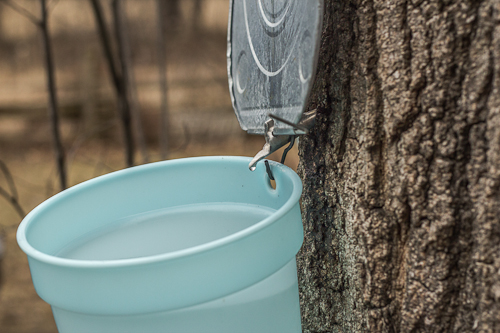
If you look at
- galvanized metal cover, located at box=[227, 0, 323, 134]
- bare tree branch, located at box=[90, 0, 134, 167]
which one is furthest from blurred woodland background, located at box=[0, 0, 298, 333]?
galvanized metal cover, located at box=[227, 0, 323, 134]

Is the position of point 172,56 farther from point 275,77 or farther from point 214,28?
point 275,77

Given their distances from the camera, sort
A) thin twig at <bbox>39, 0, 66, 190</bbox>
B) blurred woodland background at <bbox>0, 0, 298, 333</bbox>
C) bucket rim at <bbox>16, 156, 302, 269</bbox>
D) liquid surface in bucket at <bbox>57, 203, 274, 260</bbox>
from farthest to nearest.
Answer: blurred woodland background at <bbox>0, 0, 298, 333</bbox>
thin twig at <bbox>39, 0, 66, 190</bbox>
liquid surface in bucket at <bbox>57, 203, 274, 260</bbox>
bucket rim at <bbox>16, 156, 302, 269</bbox>

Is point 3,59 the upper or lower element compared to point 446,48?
lower

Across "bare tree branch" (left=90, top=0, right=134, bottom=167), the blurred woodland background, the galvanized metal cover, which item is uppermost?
the galvanized metal cover

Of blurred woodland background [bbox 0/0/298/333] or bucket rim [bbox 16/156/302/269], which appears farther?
blurred woodland background [bbox 0/0/298/333]

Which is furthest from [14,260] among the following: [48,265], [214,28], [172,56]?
[48,265]

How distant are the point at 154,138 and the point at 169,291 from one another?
316 centimetres

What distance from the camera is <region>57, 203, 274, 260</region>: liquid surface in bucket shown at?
1.77 feet

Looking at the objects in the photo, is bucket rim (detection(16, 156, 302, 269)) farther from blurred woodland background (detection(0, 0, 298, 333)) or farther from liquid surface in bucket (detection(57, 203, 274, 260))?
blurred woodland background (detection(0, 0, 298, 333))

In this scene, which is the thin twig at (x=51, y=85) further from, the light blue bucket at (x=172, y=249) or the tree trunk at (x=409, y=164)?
the tree trunk at (x=409, y=164)

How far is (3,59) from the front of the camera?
3.32 m

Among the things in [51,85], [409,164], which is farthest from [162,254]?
[51,85]

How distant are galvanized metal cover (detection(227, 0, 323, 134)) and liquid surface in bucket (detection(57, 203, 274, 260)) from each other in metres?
0.12

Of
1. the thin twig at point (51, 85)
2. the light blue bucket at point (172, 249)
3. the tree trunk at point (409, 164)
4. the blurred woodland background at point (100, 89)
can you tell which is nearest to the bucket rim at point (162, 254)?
the light blue bucket at point (172, 249)
